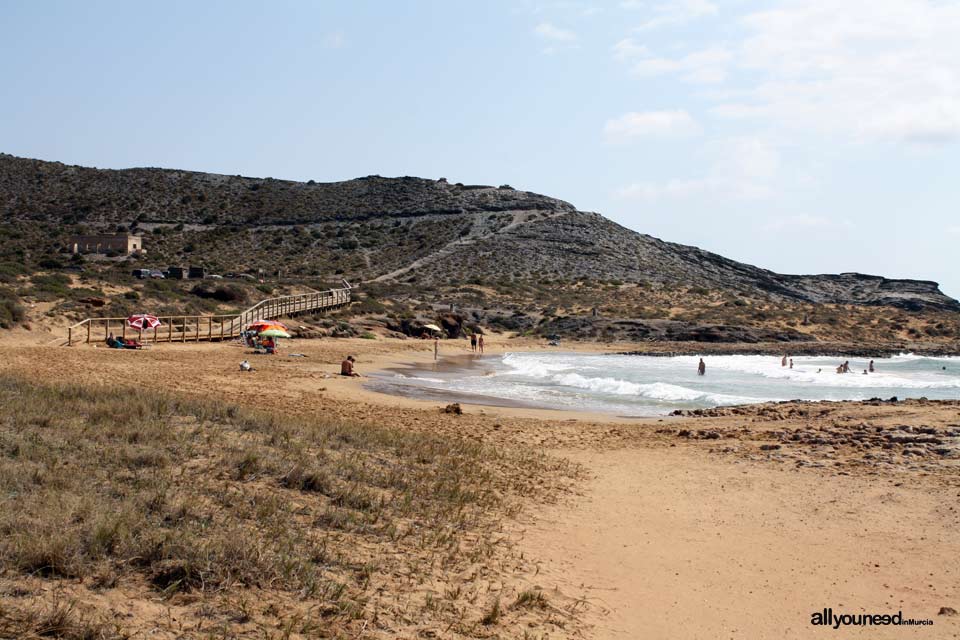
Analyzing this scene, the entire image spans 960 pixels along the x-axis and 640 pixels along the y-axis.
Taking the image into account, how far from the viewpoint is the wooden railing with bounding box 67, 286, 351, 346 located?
30066mm

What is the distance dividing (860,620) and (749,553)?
5.60 feet

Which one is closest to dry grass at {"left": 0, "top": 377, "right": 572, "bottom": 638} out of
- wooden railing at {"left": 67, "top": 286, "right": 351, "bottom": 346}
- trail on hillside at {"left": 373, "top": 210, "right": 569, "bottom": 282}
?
wooden railing at {"left": 67, "top": 286, "right": 351, "bottom": 346}

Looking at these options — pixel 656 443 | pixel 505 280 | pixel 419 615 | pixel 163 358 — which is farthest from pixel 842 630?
pixel 505 280

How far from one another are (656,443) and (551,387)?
11950 mm

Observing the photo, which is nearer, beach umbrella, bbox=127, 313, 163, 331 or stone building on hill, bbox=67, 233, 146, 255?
beach umbrella, bbox=127, 313, 163, 331

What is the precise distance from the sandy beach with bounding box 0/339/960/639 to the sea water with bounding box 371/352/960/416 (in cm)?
366

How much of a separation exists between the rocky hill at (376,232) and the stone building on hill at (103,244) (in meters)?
1.85

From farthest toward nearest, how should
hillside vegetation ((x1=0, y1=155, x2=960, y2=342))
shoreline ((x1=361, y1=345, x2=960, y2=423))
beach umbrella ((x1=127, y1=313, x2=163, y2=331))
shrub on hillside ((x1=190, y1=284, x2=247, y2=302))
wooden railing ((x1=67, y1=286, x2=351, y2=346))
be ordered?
hillside vegetation ((x1=0, y1=155, x2=960, y2=342))
shrub on hillside ((x1=190, y1=284, x2=247, y2=302))
wooden railing ((x1=67, y1=286, x2=351, y2=346))
beach umbrella ((x1=127, y1=313, x2=163, y2=331))
shoreline ((x1=361, y1=345, x2=960, y2=423))

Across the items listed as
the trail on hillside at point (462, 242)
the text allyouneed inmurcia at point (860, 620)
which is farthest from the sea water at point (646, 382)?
the trail on hillside at point (462, 242)

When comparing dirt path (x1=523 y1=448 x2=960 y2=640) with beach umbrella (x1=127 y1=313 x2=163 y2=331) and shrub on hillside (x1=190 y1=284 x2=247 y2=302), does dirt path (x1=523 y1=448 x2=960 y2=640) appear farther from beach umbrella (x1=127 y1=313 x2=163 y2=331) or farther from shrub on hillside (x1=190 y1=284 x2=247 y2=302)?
shrub on hillside (x1=190 y1=284 x2=247 y2=302)

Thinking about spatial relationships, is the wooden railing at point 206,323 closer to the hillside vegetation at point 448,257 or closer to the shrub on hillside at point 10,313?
the shrub on hillside at point 10,313

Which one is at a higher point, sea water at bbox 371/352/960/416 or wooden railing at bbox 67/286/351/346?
wooden railing at bbox 67/286/351/346

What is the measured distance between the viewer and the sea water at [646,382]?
23.3m

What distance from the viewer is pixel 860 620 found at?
6.76 metres
